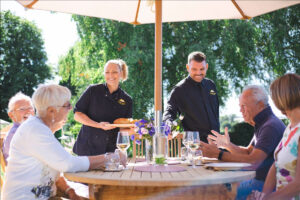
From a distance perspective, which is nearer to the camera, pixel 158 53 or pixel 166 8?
pixel 158 53

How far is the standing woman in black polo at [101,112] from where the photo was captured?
3.96 m

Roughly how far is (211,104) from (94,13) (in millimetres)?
1660

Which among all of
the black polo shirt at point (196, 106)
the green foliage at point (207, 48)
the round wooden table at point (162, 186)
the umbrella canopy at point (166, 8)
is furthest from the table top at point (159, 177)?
the green foliage at point (207, 48)

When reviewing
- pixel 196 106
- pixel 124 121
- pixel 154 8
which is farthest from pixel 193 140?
pixel 154 8

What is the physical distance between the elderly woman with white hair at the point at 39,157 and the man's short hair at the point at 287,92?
49.5 inches

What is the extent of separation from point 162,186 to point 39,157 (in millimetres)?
741

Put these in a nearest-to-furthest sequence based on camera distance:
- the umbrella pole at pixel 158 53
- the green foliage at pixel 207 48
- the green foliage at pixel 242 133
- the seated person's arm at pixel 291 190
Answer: the seated person's arm at pixel 291 190
the umbrella pole at pixel 158 53
the green foliage at pixel 242 133
the green foliage at pixel 207 48

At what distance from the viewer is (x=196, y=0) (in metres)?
4.20

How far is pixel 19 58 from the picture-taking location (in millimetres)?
22828

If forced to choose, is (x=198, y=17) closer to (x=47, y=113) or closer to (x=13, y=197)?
(x=47, y=113)

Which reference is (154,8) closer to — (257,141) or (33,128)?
(257,141)

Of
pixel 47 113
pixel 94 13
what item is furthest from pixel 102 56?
pixel 47 113

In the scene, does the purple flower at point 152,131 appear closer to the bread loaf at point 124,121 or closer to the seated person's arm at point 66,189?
the seated person's arm at point 66,189

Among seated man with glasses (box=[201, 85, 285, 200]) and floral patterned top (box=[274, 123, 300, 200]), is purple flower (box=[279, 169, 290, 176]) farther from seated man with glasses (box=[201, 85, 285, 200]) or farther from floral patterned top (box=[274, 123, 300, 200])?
seated man with glasses (box=[201, 85, 285, 200])
